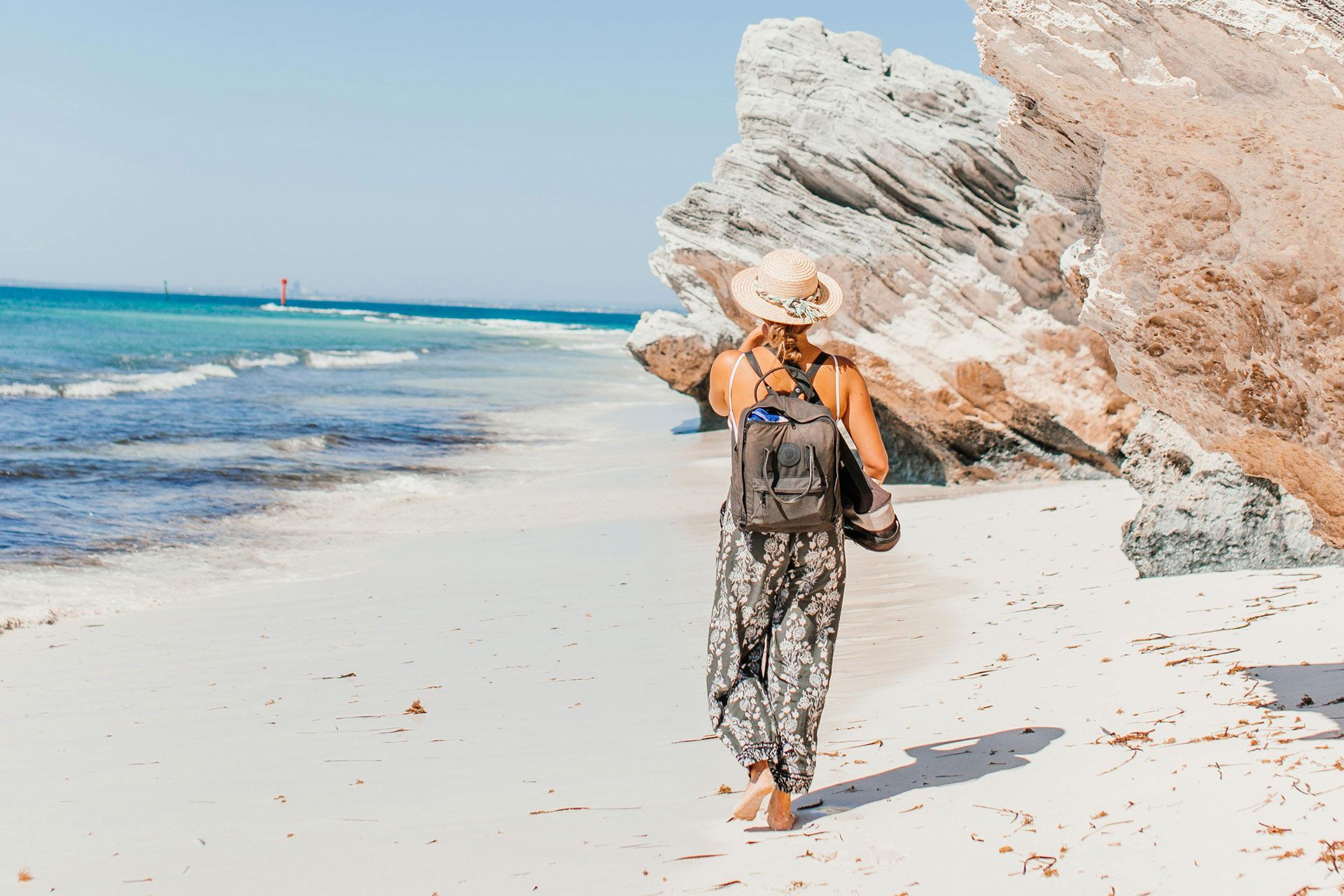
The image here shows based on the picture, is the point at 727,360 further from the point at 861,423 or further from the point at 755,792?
the point at 755,792

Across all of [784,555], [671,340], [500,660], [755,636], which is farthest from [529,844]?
[671,340]

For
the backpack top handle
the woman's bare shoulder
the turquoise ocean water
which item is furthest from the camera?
the turquoise ocean water

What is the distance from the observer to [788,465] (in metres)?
3.15

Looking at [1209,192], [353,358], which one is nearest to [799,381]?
[1209,192]

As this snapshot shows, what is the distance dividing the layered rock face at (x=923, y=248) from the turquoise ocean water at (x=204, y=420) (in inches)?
214

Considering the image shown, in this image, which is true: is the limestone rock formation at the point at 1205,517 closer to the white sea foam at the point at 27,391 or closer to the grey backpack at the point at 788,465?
the grey backpack at the point at 788,465

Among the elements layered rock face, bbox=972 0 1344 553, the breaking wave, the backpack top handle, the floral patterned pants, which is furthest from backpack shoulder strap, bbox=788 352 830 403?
the breaking wave

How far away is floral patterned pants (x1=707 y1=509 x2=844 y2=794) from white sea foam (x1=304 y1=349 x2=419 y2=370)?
3199 cm

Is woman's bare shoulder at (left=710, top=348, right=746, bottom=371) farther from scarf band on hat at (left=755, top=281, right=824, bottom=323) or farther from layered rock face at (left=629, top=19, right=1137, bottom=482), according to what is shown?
layered rock face at (left=629, top=19, right=1137, bottom=482)

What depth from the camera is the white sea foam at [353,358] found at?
35.2 m

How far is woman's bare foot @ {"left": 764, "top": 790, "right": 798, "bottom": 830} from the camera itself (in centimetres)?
329

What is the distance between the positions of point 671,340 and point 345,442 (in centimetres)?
489

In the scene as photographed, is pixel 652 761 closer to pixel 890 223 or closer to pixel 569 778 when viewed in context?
pixel 569 778

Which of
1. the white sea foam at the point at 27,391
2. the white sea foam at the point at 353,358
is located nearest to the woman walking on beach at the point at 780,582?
the white sea foam at the point at 27,391
